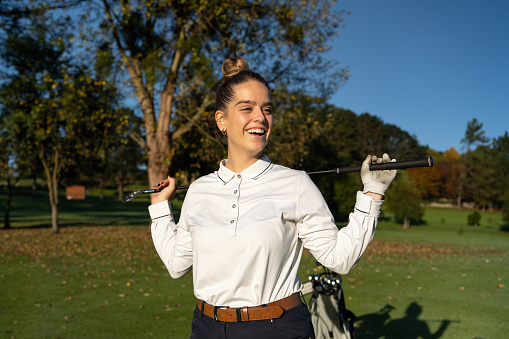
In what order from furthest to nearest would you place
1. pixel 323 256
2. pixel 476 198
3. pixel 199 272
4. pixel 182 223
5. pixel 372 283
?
1. pixel 476 198
2. pixel 372 283
3. pixel 182 223
4. pixel 199 272
5. pixel 323 256

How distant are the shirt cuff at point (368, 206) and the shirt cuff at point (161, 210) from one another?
4.11ft

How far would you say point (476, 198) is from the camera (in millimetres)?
49531

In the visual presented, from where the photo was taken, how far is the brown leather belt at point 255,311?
2160 millimetres

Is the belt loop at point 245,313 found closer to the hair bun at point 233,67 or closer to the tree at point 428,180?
the hair bun at point 233,67

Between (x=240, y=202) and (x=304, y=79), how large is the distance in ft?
51.1

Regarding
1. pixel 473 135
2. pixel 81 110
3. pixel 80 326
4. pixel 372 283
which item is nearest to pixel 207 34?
pixel 81 110

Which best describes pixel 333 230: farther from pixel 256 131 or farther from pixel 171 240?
pixel 171 240

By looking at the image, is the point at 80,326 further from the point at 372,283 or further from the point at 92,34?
the point at 92,34

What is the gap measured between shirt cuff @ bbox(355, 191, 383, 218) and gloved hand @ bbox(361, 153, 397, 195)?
52 millimetres

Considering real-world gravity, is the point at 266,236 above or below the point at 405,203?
above

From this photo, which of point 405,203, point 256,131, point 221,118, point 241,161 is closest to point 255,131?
point 256,131

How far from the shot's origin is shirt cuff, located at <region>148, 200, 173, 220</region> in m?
2.80

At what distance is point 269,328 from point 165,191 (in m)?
1.19

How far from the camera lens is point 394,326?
7492 mm
